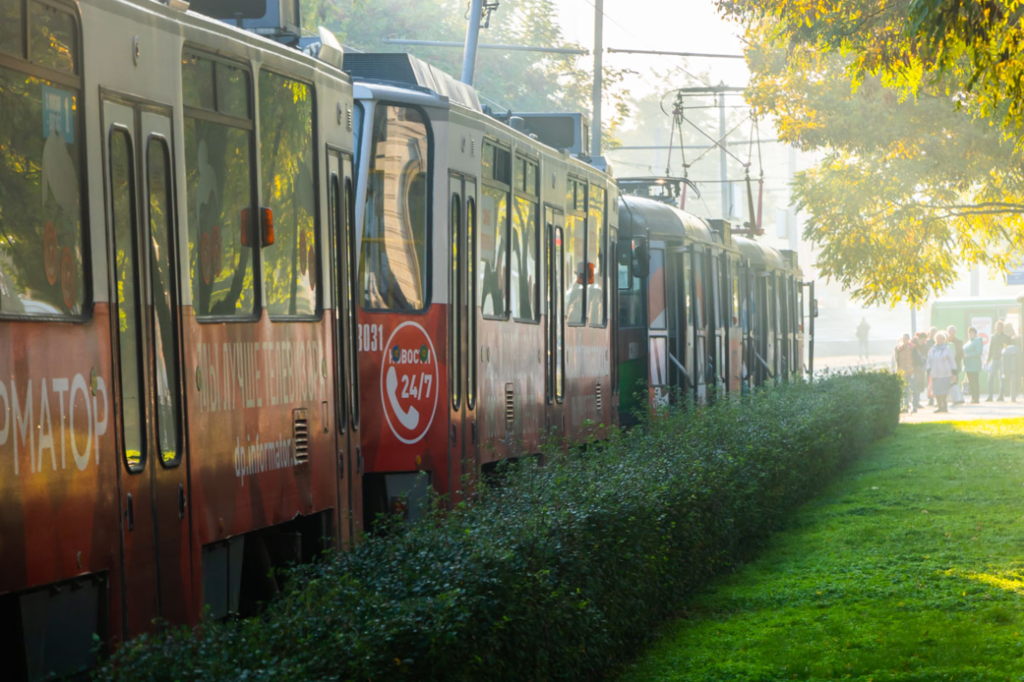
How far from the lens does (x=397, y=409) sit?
9.78 metres

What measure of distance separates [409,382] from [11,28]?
5.33 meters

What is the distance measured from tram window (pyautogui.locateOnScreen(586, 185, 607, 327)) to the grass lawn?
9.34 ft

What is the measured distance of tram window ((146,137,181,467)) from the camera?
5.82 m

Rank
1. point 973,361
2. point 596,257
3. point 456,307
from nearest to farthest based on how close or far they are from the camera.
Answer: point 456,307
point 596,257
point 973,361

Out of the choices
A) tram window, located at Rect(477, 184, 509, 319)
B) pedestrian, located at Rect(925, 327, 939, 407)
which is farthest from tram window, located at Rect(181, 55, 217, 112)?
pedestrian, located at Rect(925, 327, 939, 407)

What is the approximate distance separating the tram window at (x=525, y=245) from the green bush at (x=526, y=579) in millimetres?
1497

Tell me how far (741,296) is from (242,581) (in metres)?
19.9

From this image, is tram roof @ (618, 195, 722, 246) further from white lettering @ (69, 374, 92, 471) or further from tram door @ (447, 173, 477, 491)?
white lettering @ (69, 374, 92, 471)

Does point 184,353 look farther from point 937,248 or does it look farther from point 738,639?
point 937,248

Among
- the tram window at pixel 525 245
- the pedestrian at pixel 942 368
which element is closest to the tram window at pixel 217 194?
the tram window at pixel 525 245

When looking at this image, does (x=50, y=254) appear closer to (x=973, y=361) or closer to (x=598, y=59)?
(x=598, y=59)

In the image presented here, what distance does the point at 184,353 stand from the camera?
19.8ft

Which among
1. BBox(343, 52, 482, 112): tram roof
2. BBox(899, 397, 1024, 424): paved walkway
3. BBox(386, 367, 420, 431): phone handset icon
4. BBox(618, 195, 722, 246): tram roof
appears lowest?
BBox(899, 397, 1024, 424): paved walkway

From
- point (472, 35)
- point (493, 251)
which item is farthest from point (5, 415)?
point (472, 35)
